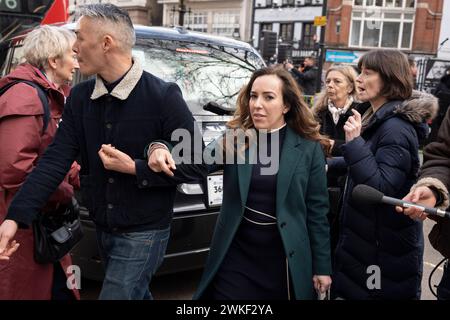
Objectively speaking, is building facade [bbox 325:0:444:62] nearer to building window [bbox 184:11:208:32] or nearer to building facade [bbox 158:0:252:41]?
building facade [bbox 158:0:252:41]

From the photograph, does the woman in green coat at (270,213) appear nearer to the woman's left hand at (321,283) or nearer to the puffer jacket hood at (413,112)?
the woman's left hand at (321,283)

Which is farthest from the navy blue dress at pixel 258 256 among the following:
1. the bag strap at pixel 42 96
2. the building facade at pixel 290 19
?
the building facade at pixel 290 19

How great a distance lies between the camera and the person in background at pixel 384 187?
8.77ft

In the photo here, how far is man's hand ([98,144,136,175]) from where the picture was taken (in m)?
2.29

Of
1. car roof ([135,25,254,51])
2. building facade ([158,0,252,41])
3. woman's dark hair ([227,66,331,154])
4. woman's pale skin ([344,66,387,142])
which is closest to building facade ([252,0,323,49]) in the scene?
building facade ([158,0,252,41])

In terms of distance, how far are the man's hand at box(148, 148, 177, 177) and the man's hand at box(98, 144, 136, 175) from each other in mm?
111

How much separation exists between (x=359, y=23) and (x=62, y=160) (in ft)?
147

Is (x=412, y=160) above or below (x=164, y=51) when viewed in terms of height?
below

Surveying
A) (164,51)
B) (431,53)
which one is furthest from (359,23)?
(164,51)

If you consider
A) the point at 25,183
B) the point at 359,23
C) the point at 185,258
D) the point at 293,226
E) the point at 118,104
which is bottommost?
the point at 185,258

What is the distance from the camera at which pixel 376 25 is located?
4350 centimetres

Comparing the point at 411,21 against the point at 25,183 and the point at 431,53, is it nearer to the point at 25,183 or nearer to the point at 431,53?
the point at 431,53

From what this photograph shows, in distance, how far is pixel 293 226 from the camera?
261 centimetres

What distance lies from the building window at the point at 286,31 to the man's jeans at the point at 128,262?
158ft
